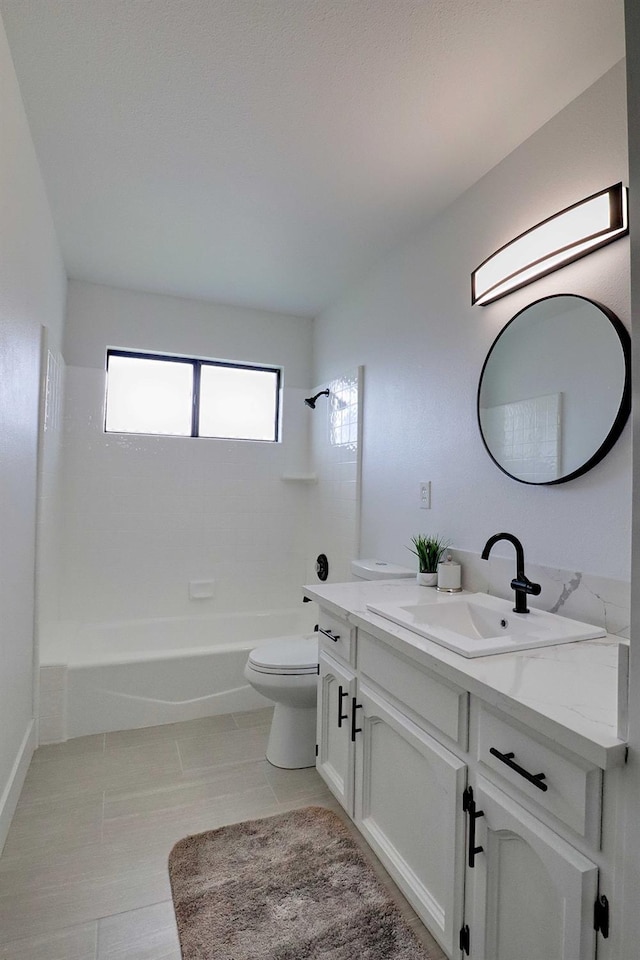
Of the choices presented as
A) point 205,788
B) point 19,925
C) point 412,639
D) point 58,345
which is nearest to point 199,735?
point 205,788

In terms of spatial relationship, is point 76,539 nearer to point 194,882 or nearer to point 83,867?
point 83,867

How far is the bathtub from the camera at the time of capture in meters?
2.48

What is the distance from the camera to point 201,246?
8.84ft

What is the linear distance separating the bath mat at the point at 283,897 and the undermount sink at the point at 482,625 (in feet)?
2.65

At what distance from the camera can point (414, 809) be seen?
1384 millimetres

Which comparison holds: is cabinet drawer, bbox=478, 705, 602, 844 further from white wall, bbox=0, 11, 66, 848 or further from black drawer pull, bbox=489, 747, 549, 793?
white wall, bbox=0, 11, 66, 848

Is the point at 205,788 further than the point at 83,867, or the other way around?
the point at 205,788

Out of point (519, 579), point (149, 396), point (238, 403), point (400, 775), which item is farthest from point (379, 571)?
point (149, 396)

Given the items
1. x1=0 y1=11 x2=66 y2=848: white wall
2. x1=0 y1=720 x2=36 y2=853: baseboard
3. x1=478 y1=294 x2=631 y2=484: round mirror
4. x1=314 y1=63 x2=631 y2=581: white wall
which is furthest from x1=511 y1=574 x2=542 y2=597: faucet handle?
x1=0 y1=720 x2=36 y2=853: baseboard

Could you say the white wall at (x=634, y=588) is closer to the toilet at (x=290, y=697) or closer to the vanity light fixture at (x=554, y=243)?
the vanity light fixture at (x=554, y=243)

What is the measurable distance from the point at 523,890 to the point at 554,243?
5.63 ft

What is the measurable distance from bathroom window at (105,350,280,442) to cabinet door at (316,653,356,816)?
83.4 inches

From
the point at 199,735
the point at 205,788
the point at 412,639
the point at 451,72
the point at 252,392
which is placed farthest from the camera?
the point at 252,392

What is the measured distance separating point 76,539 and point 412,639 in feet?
8.38
